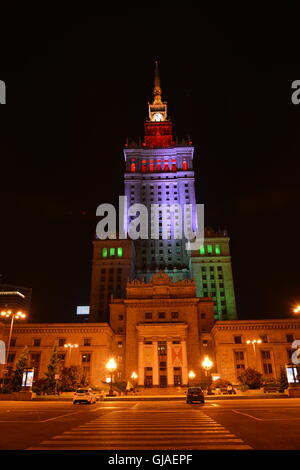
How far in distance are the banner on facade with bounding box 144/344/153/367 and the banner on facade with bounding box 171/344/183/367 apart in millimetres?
4199

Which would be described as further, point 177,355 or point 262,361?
point 177,355

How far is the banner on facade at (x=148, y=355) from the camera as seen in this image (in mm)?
65500

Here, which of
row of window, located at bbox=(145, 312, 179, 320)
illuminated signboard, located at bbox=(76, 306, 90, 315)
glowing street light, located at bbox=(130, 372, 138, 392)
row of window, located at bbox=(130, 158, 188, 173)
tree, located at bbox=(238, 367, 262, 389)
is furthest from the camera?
illuminated signboard, located at bbox=(76, 306, 90, 315)

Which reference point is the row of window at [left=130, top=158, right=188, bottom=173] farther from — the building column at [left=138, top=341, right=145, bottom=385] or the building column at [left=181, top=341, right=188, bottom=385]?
the building column at [left=181, top=341, right=188, bottom=385]

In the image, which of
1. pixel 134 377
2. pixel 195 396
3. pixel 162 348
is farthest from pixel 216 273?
pixel 195 396

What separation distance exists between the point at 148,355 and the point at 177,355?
5519 mm

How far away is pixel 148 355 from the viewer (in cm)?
6600

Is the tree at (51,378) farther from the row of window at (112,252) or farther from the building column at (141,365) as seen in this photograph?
the row of window at (112,252)

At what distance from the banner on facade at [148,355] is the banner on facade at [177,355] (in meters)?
4.20

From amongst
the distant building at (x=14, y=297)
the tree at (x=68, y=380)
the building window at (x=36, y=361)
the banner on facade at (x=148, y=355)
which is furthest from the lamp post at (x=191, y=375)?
the distant building at (x=14, y=297)

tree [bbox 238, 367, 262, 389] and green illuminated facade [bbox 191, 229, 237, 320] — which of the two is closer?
tree [bbox 238, 367, 262, 389]

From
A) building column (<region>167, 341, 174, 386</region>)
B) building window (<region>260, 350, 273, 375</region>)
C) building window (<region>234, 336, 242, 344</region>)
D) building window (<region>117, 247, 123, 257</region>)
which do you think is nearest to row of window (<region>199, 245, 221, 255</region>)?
building window (<region>117, 247, 123, 257</region>)

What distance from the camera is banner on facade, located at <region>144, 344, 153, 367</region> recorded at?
6550 centimetres

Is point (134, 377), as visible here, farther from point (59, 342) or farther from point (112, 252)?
point (112, 252)
